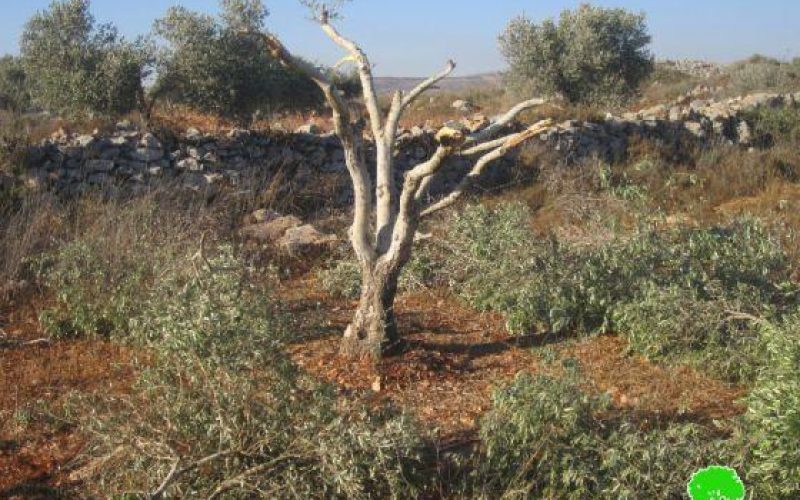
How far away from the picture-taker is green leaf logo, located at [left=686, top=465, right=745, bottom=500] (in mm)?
2184

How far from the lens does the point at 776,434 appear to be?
11.6 ft

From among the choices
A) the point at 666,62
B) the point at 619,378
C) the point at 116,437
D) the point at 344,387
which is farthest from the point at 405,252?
the point at 666,62

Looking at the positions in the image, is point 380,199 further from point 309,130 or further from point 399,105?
point 309,130

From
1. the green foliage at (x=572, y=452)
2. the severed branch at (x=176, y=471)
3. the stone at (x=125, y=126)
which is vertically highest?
the stone at (x=125, y=126)

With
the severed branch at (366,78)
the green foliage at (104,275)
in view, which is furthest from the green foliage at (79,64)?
the severed branch at (366,78)

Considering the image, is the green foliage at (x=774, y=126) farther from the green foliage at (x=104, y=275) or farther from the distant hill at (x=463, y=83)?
Result: the distant hill at (x=463, y=83)

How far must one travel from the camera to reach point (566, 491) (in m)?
3.53

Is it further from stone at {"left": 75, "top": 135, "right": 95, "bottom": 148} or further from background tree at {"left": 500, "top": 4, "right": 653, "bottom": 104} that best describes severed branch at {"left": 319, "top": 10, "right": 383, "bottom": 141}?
background tree at {"left": 500, "top": 4, "right": 653, "bottom": 104}

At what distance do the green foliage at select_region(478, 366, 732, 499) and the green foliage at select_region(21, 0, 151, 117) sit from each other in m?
12.0

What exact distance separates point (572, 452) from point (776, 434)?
874 millimetres

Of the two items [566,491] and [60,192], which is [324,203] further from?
[566,491]

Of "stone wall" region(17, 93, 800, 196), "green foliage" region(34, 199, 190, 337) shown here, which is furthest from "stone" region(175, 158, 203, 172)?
"green foliage" region(34, 199, 190, 337)

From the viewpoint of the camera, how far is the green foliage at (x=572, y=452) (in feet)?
11.4

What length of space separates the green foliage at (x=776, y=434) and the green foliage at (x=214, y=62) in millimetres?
11700
